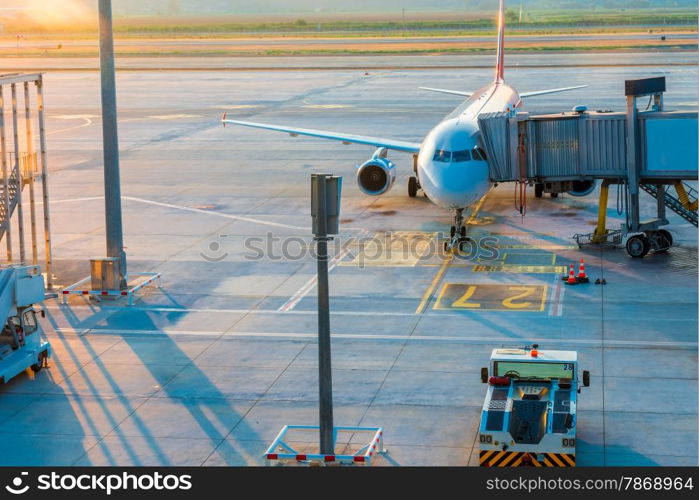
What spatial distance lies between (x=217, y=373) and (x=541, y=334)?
804cm

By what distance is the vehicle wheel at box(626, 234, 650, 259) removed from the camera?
35375 mm

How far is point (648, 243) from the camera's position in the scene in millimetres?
35531

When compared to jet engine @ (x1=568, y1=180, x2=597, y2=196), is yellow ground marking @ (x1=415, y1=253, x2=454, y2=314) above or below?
below

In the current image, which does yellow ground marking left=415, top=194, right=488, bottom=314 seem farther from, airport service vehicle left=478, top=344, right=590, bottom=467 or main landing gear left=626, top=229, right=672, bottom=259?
airport service vehicle left=478, top=344, right=590, bottom=467

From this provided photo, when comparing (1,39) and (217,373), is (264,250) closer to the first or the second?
(217,373)

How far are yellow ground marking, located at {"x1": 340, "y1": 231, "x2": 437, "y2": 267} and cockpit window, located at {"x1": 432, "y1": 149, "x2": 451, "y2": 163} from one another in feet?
9.94

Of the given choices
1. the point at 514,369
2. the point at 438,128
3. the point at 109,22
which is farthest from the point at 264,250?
the point at 514,369

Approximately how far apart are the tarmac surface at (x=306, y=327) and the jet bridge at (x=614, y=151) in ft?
4.56

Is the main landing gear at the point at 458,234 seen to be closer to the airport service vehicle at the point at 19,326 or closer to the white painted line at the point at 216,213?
the white painted line at the point at 216,213

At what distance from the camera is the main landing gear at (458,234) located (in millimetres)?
37344

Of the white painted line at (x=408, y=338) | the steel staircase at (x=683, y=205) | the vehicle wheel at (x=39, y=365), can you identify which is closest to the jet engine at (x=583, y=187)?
the steel staircase at (x=683, y=205)

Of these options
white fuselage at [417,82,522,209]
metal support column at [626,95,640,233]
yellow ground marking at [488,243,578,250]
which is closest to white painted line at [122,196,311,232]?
white fuselage at [417,82,522,209]

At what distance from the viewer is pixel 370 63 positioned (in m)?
118

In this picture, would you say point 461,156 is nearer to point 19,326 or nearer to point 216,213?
point 216,213
